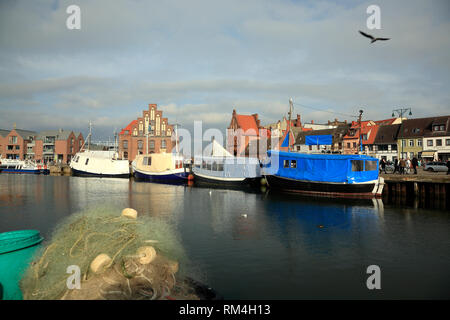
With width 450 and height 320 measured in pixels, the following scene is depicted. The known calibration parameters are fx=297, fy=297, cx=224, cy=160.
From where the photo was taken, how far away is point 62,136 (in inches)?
3760

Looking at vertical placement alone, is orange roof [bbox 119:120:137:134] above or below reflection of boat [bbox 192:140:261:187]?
above

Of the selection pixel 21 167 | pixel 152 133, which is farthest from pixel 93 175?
pixel 21 167

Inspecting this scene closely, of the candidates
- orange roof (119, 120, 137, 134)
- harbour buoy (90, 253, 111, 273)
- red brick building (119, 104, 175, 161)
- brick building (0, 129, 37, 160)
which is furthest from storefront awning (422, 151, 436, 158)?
brick building (0, 129, 37, 160)

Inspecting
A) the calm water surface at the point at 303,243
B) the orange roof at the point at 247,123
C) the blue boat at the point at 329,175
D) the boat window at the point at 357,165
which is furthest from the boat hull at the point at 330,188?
the orange roof at the point at 247,123

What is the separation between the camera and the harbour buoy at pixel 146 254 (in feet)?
26.1

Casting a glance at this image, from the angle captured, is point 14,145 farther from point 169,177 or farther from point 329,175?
point 329,175

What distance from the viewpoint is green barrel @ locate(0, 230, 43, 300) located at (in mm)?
7911

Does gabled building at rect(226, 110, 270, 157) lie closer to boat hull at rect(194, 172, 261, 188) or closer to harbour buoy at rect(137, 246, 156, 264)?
boat hull at rect(194, 172, 261, 188)

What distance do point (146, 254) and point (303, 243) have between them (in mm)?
9723

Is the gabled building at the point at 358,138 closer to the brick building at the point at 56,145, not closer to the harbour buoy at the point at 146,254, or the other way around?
the harbour buoy at the point at 146,254

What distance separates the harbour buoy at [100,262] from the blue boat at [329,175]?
29.0 metres

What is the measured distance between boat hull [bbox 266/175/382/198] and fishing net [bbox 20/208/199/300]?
26.9m

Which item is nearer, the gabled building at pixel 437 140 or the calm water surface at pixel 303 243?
the calm water surface at pixel 303 243
